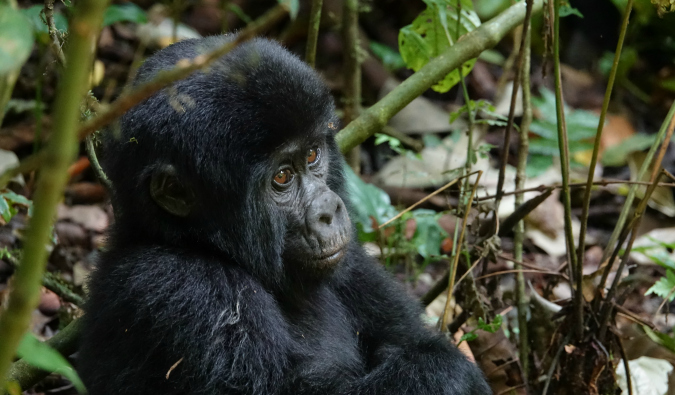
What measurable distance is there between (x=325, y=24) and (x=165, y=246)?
529 cm

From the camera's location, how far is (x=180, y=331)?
8.55 ft

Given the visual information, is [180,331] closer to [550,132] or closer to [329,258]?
[329,258]

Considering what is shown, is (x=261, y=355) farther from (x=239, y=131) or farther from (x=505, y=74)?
(x=505, y=74)

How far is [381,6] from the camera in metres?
8.00

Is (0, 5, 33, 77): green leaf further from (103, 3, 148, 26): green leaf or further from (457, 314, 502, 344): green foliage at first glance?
(103, 3, 148, 26): green leaf

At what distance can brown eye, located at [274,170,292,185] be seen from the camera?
3.04 m

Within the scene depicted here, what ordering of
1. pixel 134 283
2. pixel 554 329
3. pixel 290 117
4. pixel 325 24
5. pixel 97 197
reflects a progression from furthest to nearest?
pixel 325 24
pixel 97 197
pixel 554 329
pixel 290 117
pixel 134 283

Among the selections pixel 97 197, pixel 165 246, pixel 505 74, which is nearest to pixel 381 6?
pixel 505 74

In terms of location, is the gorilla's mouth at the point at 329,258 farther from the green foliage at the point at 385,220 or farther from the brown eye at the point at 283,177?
the green foliage at the point at 385,220

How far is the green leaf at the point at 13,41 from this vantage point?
107 cm

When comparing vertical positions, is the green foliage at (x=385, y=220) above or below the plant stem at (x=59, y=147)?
below

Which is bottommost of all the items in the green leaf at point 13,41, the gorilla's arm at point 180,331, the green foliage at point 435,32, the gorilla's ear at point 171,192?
the gorilla's arm at point 180,331

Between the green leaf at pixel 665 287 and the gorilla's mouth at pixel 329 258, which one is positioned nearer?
the gorilla's mouth at pixel 329 258

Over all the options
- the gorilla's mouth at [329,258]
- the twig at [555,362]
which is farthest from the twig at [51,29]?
the twig at [555,362]
